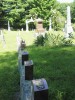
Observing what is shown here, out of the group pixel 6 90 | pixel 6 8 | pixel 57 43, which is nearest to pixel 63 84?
pixel 6 90

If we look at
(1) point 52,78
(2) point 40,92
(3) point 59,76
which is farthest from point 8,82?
(2) point 40,92

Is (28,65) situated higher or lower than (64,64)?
higher

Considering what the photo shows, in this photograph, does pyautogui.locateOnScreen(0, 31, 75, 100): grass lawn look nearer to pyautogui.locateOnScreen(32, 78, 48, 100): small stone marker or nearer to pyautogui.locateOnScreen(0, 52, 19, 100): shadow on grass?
pyautogui.locateOnScreen(0, 52, 19, 100): shadow on grass

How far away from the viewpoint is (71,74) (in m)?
6.44

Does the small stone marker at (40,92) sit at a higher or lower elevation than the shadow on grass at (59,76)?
higher

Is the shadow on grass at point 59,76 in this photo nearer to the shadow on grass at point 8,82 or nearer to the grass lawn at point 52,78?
the grass lawn at point 52,78

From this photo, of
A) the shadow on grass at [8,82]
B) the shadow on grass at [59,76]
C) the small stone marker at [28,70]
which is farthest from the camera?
the shadow on grass at [8,82]

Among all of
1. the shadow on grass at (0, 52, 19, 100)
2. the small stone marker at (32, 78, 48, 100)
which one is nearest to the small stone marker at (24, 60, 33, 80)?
the small stone marker at (32, 78, 48, 100)

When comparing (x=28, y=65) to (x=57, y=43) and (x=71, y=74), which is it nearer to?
(x=71, y=74)

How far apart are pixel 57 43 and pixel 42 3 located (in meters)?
46.0

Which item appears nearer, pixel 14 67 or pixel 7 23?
pixel 14 67

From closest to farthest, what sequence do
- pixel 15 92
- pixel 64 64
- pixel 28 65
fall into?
1. pixel 28 65
2. pixel 15 92
3. pixel 64 64

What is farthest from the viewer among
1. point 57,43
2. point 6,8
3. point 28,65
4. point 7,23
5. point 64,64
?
point 7,23

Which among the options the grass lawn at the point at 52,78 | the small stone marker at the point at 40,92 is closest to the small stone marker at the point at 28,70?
the small stone marker at the point at 40,92
